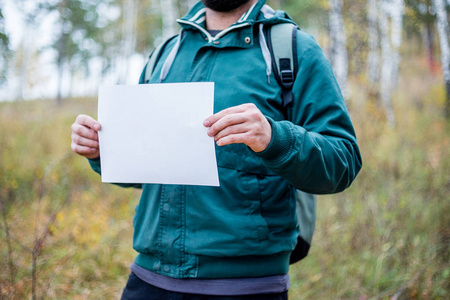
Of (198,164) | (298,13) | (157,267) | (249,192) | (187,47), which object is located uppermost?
(298,13)

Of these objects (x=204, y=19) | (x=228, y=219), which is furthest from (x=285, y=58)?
(x=228, y=219)

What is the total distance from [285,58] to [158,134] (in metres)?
0.54

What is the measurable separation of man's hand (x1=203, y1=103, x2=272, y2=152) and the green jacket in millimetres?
204

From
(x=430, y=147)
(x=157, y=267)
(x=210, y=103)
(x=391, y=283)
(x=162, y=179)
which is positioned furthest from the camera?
(x=430, y=147)

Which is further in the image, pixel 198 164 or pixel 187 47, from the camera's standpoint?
pixel 187 47

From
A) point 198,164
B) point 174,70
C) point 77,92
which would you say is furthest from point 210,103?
point 77,92

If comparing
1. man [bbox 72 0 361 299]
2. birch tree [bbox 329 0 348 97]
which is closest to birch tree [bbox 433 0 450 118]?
birch tree [bbox 329 0 348 97]

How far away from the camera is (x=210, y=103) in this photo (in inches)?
43.1

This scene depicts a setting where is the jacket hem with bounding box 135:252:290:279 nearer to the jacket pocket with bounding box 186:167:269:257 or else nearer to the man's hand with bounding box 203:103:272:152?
the jacket pocket with bounding box 186:167:269:257

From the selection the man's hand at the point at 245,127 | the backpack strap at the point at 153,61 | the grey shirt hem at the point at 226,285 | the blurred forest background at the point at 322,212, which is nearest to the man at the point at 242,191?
the grey shirt hem at the point at 226,285

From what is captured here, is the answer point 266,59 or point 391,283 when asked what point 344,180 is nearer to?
point 266,59

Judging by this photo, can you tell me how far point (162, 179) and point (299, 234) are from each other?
648 millimetres

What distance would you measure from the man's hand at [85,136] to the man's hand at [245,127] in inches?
21.2

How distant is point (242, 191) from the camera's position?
1227 mm
